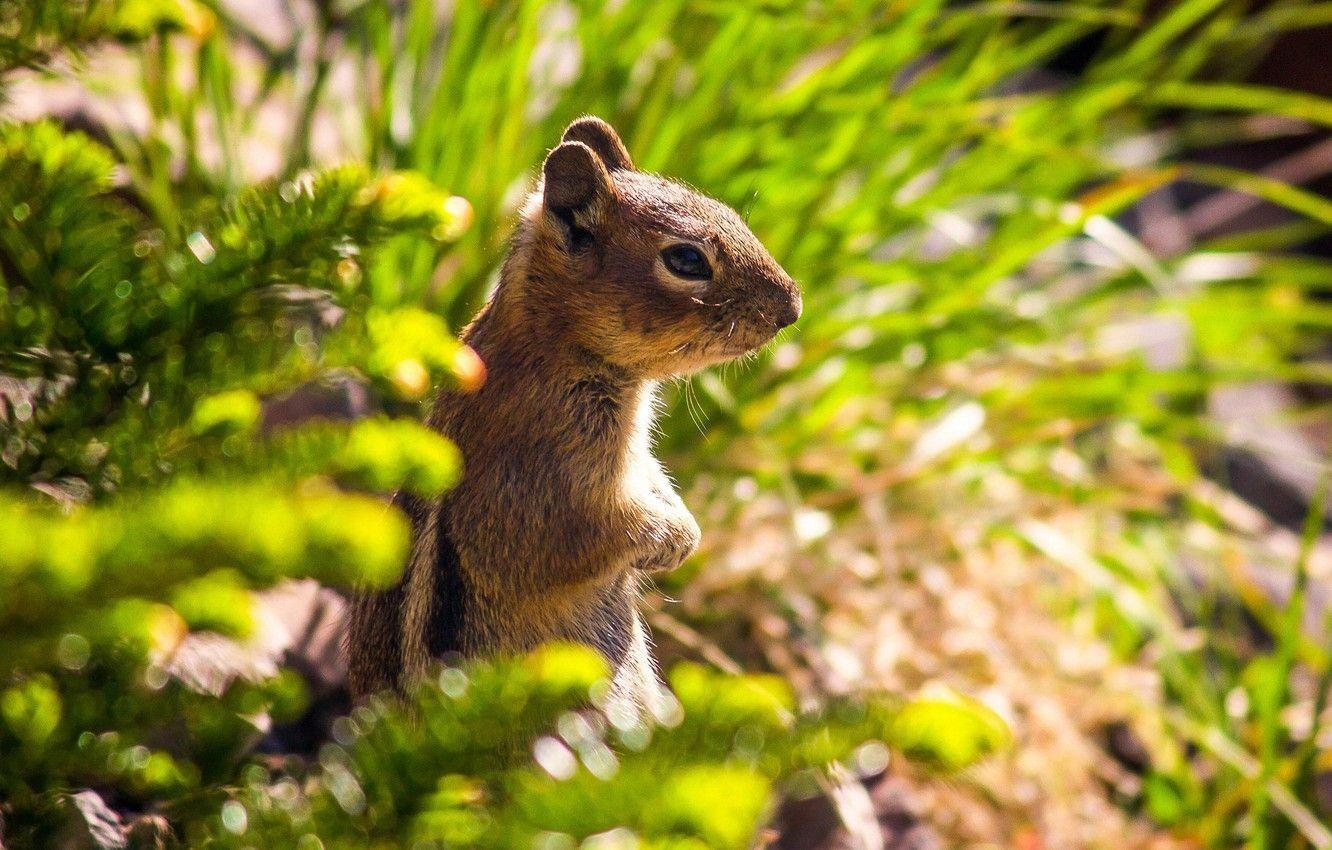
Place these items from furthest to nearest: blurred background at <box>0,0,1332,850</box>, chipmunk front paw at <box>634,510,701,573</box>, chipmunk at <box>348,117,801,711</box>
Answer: chipmunk front paw at <box>634,510,701,573</box>
chipmunk at <box>348,117,801,711</box>
blurred background at <box>0,0,1332,850</box>

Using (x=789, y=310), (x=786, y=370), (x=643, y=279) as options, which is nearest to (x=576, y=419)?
(x=643, y=279)

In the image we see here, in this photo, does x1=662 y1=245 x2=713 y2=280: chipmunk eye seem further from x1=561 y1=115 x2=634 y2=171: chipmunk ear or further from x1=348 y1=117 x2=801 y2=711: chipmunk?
x1=561 y1=115 x2=634 y2=171: chipmunk ear

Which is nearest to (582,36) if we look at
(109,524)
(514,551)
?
(514,551)

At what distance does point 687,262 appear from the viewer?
165 centimetres

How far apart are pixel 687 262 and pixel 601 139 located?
9.3 inches

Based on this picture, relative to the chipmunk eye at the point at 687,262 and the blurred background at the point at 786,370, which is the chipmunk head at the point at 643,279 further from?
the blurred background at the point at 786,370

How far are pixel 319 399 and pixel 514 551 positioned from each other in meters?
1.10

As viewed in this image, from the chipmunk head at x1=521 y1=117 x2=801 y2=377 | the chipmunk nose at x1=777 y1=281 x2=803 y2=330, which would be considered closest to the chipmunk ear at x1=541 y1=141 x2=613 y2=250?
the chipmunk head at x1=521 y1=117 x2=801 y2=377

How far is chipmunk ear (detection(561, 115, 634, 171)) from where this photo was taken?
1688mm

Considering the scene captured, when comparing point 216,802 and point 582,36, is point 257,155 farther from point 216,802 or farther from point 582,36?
point 216,802

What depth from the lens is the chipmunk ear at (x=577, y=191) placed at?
1556mm

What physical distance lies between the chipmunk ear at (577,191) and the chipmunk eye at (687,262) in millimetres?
108

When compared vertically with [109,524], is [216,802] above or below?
below

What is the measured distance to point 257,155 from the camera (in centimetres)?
311
